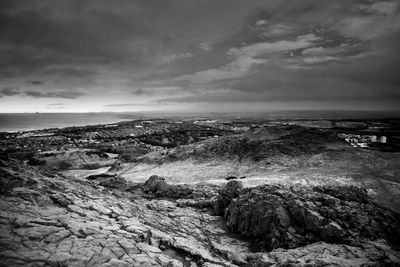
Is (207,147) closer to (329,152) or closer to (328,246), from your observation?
(329,152)

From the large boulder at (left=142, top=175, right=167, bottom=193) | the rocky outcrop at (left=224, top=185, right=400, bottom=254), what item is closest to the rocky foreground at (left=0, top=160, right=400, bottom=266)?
the rocky outcrop at (left=224, top=185, right=400, bottom=254)

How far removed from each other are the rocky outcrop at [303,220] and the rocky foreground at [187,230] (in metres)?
0.06

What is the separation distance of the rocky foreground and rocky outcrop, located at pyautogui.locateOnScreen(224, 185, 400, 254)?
61 mm

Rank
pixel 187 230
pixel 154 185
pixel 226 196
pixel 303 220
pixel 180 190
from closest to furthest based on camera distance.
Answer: pixel 303 220 < pixel 187 230 < pixel 226 196 < pixel 180 190 < pixel 154 185

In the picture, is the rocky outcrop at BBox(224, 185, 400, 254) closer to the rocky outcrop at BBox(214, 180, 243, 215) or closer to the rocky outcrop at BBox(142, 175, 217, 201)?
the rocky outcrop at BBox(214, 180, 243, 215)

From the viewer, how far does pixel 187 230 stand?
626 inches

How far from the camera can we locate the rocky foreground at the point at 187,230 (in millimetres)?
9539

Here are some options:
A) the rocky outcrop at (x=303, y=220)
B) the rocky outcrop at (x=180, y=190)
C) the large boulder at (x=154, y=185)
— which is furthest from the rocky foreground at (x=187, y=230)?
the large boulder at (x=154, y=185)

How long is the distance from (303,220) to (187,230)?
784 centimetres

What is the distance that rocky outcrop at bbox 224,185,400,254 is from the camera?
1404 centimetres

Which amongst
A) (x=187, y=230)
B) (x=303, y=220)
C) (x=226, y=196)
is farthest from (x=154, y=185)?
(x=303, y=220)

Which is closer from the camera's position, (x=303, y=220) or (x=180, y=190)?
(x=303, y=220)

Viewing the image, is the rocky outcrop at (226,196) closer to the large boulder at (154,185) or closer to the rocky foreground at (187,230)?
the rocky foreground at (187,230)

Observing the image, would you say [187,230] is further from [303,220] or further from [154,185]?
[154,185]
